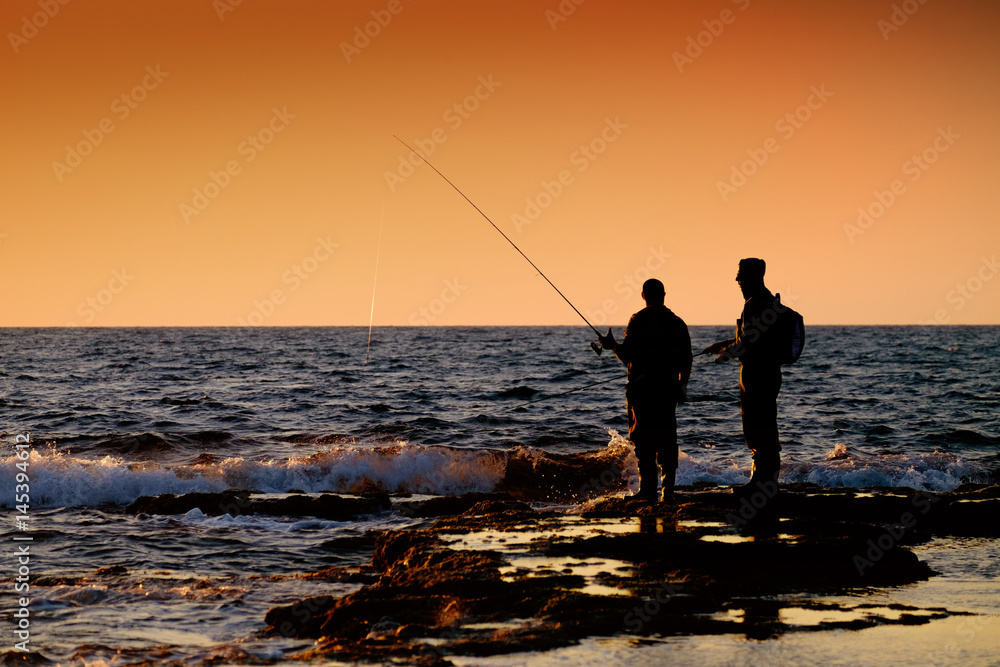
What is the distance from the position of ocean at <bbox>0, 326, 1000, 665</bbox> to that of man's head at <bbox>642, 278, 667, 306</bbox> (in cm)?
286

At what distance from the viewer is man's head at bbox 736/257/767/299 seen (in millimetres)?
6805

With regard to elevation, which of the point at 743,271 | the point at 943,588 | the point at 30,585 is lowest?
the point at 30,585

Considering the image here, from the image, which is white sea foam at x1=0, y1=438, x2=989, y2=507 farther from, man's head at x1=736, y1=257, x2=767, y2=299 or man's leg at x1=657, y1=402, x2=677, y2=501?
man's head at x1=736, y1=257, x2=767, y2=299

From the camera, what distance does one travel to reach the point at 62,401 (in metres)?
22.5

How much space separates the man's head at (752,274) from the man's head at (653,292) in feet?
3.01

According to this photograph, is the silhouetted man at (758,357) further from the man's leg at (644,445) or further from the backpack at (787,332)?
the man's leg at (644,445)

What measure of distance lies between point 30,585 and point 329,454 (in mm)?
8140

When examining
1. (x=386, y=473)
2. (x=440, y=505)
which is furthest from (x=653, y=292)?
(x=386, y=473)

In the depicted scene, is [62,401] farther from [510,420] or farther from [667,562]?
[667,562]

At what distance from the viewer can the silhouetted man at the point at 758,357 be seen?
22.0 feet

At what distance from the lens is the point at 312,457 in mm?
14875

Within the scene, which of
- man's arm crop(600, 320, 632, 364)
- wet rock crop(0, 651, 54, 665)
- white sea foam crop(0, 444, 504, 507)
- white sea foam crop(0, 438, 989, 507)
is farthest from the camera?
white sea foam crop(0, 438, 989, 507)

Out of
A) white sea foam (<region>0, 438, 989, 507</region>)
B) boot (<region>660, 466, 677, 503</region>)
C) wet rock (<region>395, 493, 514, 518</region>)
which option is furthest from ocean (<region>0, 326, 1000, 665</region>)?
boot (<region>660, 466, 677, 503</region>)

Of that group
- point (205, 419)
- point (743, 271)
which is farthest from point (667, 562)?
point (205, 419)
